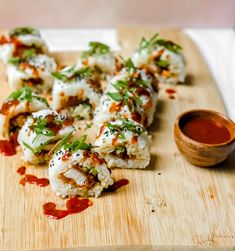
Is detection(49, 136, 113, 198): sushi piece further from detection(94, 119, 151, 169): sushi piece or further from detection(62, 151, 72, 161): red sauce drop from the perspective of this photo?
detection(94, 119, 151, 169): sushi piece

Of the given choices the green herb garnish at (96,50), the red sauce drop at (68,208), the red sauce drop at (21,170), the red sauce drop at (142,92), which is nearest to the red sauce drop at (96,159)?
the red sauce drop at (68,208)

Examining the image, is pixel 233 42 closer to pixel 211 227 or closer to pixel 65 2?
pixel 65 2

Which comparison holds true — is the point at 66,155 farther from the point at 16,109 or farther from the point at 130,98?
the point at 130,98

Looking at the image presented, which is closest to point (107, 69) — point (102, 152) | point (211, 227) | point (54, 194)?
point (102, 152)

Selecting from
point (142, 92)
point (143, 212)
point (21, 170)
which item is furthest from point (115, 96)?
point (143, 212)

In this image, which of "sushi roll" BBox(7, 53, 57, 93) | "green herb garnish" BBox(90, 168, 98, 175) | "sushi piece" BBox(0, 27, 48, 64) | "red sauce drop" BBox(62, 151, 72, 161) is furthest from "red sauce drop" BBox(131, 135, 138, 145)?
"sushi piece" BBox(0, 27, 48, 64)

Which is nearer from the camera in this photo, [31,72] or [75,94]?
[75,94]
